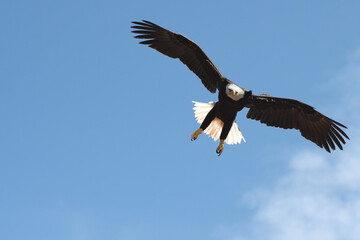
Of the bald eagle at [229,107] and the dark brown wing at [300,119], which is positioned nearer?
the bald eagle at [229,107]

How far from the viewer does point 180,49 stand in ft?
34.4

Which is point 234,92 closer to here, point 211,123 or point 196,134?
point 196,134

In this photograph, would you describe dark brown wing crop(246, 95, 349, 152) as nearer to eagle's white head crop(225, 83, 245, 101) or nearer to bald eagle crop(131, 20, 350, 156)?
bald eagle crop(131, 20, 350, 156)

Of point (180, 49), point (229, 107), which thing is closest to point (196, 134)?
point (229, 107)

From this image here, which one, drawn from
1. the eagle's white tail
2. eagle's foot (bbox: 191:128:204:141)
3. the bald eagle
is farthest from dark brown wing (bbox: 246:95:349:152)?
eagle's foot (bbox: 191:128:204:141)

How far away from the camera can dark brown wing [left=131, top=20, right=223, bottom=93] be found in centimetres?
1041

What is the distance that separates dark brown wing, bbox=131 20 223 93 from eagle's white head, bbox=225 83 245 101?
59cm

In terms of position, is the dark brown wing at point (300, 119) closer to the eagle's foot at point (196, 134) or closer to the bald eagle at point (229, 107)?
the bald eagle at point (229, 107)

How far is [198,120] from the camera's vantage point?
1114 centimetres

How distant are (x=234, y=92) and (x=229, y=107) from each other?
348 mm

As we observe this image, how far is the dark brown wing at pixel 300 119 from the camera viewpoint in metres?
10.9

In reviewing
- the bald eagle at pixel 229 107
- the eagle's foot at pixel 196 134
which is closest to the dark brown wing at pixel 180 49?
the bald eagle at pixel 229 107

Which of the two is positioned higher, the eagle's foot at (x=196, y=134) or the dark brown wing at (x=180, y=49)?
the dark brown wing at (x=180, y=49)

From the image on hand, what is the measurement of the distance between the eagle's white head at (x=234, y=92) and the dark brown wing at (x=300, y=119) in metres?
0.96
